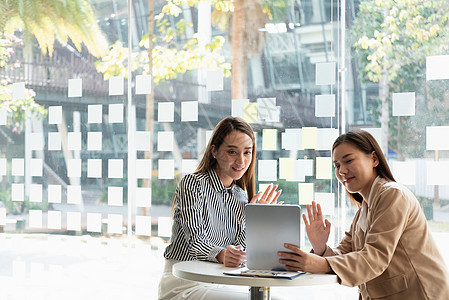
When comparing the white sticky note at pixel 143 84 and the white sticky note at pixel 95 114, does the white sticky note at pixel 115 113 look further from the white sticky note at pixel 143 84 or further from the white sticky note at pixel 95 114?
the white sticky note at pixel 143 84

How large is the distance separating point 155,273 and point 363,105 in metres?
2.45

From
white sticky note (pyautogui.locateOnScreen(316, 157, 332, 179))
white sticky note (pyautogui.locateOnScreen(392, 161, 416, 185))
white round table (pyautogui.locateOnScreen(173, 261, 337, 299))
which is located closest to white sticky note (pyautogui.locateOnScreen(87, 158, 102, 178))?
white sticky note (pyautogui.locateOnScreen(316, 157, 332, 179))

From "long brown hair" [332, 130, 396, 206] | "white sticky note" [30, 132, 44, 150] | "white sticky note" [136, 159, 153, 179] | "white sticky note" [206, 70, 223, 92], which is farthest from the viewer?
"white sticky note" [30, 132, 44, 150]

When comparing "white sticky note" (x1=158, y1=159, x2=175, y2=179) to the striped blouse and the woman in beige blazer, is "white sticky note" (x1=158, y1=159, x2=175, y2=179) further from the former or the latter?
the woman in beige blazer

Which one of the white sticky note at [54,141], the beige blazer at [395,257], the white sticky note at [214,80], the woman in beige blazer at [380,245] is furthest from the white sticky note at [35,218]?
the beige blazer at [395,257]

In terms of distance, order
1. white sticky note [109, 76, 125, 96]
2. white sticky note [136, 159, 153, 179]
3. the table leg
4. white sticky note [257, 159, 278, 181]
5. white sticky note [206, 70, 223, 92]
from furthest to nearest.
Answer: white sticky note [109, 76, 125, 96] → white sticky note [136, 159, 153, 179] → white sticky note [206, 70, 223, 92] → white sticky note [257, 159, 278, 181] → the table leg

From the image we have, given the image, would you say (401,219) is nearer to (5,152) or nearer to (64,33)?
(64,33)

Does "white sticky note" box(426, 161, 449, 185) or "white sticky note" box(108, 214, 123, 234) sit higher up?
"white sticky note" box(426, 161, 449, 185)

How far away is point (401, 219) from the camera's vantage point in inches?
103

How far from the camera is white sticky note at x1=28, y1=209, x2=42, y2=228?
5980mm

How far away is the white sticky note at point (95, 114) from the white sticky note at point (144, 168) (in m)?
0.61

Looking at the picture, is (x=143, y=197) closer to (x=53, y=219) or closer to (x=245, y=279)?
(x=53, y=219)

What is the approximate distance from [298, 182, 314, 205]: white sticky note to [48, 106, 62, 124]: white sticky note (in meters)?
2.64

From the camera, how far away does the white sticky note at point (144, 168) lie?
5.39 metres
